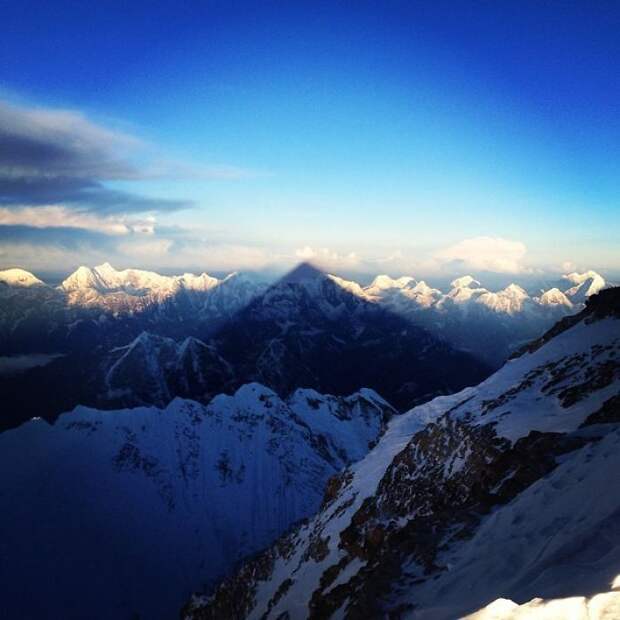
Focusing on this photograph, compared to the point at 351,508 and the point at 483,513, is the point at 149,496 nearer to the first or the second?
the point at 351,508

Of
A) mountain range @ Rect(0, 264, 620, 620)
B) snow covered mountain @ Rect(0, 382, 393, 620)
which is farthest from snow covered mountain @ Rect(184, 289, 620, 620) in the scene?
snow covered mountain @ Rect(0, 382, 393, 620)

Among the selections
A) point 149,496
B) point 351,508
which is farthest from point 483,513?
point 149,496

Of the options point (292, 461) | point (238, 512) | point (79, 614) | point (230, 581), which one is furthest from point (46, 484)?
point (230, 581)

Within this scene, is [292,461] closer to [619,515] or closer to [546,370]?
[546,370]

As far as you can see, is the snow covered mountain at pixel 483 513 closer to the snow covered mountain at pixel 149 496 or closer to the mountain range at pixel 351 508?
the mountain range at pixel 351 508

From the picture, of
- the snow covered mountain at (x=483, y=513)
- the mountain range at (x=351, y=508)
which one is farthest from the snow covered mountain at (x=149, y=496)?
the snow covered mountain at (x=483, y=513)

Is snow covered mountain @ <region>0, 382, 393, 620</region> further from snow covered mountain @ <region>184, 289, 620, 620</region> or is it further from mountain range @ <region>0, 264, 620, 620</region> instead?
snow covered mountain @ <region>184, 289, 620, 620</region>
